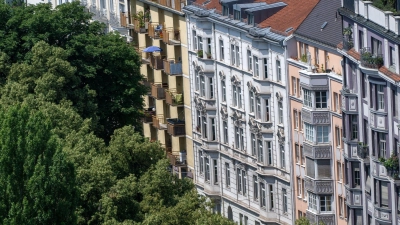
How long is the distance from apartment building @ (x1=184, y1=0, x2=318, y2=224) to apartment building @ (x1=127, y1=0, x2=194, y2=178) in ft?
6.15

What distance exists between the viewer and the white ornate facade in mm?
148750

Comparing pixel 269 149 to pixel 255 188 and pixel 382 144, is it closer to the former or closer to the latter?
pixel 255 188

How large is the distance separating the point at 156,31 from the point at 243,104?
59.6 ft

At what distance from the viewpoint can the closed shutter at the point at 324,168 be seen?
460 feet

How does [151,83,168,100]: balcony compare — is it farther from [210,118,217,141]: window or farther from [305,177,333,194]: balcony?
[305,177,333,194]: balcony

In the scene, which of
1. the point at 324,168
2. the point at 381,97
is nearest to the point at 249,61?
the point at 324,168

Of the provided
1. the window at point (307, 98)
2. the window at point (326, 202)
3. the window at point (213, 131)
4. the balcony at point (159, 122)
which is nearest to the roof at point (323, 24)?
the window at point (307, 98)

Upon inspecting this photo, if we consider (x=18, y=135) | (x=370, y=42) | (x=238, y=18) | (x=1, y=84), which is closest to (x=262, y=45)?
(x=238, y=18)

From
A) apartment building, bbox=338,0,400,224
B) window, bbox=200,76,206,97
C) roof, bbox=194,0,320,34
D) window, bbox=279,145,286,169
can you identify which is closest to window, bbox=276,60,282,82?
roof, bbox=194,0,320,34

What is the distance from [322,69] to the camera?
456 ft

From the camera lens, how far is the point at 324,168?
140 m

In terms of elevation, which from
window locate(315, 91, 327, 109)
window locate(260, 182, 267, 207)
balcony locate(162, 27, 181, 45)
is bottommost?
window locate(260, 182, 267, 207)

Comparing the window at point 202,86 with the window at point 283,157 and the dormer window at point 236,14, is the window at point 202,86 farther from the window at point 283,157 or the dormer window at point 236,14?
the window at point 283,157

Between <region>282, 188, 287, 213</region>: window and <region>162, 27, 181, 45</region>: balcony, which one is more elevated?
<region>162, 27, 181, 45</region>: balcony
